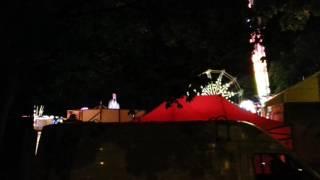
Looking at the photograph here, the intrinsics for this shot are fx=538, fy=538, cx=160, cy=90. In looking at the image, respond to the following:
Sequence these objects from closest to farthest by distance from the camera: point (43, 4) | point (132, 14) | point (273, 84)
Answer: point (43, 4)
point (132, 14)
point (273, 84)

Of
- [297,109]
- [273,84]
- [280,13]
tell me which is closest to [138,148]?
[280,13]

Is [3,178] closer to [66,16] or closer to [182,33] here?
[66,16]

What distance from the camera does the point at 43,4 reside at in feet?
23.6

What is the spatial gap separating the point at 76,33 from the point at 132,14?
44.9 inches

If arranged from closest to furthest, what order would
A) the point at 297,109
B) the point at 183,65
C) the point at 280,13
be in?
the point at 183,65
the point at 280,13
the point at 297,109

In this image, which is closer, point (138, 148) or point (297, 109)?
point (138, 148)

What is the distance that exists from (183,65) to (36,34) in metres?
2.39

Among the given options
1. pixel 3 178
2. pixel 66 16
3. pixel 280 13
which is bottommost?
pixel 3 178

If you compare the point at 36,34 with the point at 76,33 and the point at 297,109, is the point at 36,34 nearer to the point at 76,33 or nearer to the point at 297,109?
the point at 76,33

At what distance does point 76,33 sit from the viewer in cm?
1027

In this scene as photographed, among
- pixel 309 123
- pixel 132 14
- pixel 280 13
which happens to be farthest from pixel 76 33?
pixel 309 123

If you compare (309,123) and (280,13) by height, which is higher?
(280,13)

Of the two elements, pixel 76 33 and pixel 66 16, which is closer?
pixel 66 16

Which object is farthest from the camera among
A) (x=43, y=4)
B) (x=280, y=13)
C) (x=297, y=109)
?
(x=297, y=109)
